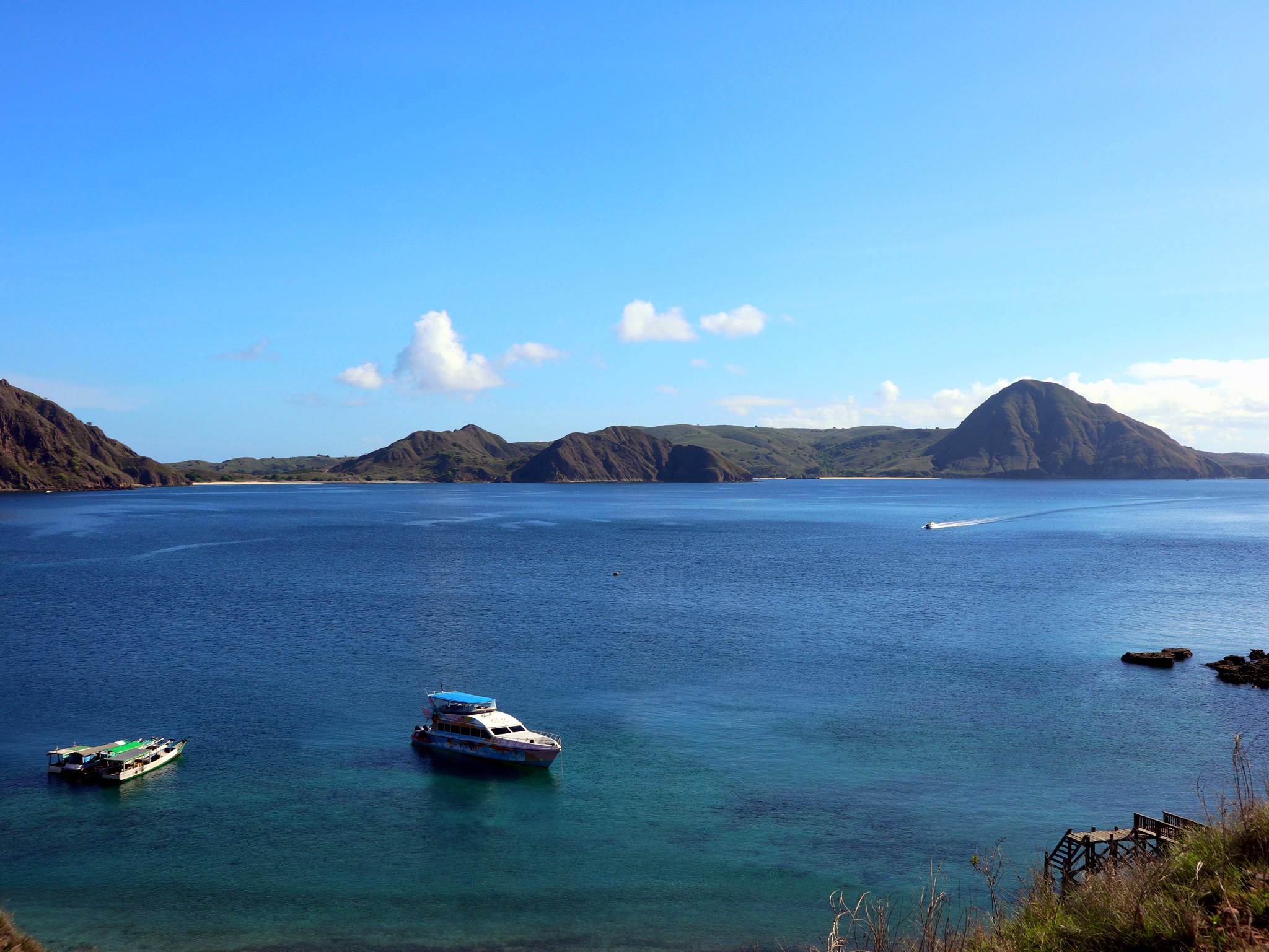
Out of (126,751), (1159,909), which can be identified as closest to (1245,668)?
(1159,909)

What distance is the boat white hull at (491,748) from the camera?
4459 centimetres

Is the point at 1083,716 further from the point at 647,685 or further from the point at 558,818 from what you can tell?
the point at 558,818

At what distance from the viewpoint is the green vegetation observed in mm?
22969

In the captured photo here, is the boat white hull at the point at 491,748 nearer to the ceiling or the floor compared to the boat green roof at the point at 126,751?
nearer to the floor

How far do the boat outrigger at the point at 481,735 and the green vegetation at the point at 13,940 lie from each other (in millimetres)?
22764

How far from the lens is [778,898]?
104 ft

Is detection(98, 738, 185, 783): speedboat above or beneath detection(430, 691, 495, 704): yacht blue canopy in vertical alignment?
beneath

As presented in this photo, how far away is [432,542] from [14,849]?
427 ft

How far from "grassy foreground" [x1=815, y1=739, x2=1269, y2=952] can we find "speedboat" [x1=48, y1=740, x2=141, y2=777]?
4060cm

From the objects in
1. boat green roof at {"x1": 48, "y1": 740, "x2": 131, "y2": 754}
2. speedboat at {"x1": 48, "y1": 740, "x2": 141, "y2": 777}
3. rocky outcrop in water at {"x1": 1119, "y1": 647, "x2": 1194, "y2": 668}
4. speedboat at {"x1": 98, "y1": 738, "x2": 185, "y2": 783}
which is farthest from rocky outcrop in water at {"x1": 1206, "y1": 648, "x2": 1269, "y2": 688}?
speedboat at {"x1": 48, "y1": 740, "x2": 141, "y2": 777}

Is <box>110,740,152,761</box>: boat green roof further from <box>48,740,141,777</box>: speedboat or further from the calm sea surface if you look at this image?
the calm sea surface

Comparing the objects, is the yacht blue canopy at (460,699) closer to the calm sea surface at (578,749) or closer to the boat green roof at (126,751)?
the calm sea surface at (578,749)

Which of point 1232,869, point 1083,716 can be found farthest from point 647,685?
point 1232,869

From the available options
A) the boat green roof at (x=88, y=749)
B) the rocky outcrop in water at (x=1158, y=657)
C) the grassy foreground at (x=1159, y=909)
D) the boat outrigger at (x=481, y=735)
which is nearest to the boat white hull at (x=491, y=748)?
the boat outrigger at (x=481, y=735)
